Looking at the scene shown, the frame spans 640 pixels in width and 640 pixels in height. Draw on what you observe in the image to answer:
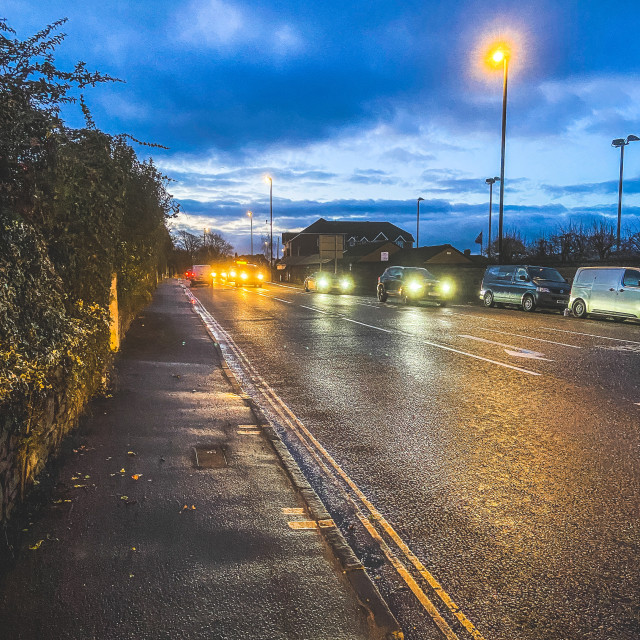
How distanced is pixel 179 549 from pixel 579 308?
19584mm

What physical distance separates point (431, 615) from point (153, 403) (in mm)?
5045

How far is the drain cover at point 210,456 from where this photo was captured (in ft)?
16.8

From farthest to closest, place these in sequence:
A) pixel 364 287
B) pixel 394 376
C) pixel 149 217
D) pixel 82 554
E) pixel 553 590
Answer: pixel 364 287 → pixel 149 217 → pixel 394 376 → pixel 82 554 → pixel 553 590

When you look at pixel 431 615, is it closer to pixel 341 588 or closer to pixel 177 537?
pixel 341 588

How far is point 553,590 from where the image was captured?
3.22 meters

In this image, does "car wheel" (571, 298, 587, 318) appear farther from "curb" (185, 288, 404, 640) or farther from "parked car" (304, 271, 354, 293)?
"parked car" (304, 271, 354, 293)

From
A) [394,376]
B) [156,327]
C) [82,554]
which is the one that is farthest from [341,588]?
[156,327]

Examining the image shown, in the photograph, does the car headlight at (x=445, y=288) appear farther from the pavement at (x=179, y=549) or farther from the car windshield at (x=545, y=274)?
the pavement at (x=179, y=549)

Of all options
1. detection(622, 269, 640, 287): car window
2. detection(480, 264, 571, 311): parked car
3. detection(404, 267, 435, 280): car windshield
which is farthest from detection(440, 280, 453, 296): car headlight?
detection(622, 269, 640, 287): car window

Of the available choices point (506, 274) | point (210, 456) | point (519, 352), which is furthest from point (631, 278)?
point (210, 456)

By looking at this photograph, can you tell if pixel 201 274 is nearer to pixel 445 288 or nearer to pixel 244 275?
pixel 244 275

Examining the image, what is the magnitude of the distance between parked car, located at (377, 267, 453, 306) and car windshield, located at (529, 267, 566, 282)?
3.63 metres

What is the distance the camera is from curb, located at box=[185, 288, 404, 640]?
290 cm

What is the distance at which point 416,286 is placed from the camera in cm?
2558
